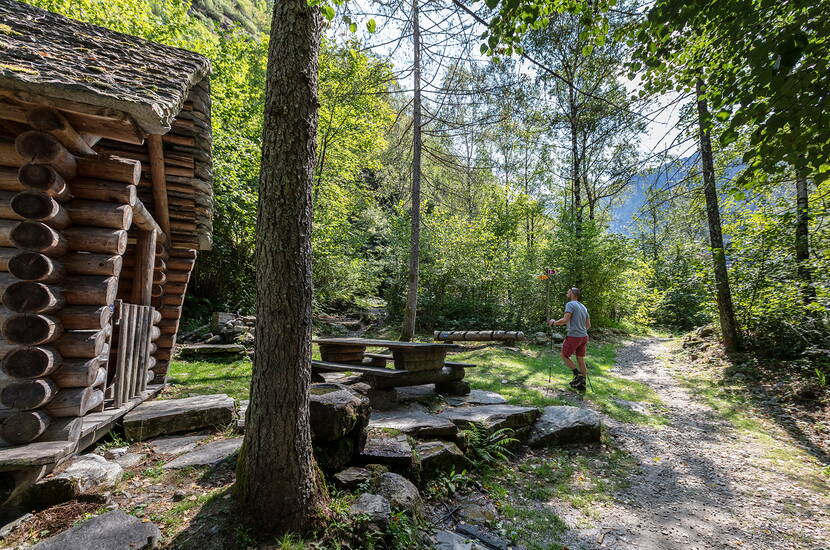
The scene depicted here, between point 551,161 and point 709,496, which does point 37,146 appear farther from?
point 551,161

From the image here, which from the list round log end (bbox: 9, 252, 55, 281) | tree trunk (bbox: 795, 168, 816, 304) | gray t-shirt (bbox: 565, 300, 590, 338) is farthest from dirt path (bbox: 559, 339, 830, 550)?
round log end (bbox: 9, 252, 55, 281)

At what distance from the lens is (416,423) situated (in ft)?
15.0

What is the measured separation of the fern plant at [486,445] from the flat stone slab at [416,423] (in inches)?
10.7

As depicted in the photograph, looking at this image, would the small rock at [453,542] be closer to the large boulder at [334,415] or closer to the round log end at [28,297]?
the large boulder at [334,415]

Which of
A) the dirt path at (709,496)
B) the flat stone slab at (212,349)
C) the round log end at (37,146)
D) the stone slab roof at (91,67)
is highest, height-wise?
the stone slab roof at (91,67)

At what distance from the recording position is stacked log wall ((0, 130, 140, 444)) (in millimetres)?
2932

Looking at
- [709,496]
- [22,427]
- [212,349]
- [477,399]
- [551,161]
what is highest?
[551,161]

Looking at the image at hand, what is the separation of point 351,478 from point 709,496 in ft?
13.4

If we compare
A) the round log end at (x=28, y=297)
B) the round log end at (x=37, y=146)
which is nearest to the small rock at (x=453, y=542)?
the round log end at (x=28, y=297)

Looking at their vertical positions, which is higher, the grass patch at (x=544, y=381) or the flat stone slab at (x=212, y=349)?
the flat stone slab at (x=212, y=349)

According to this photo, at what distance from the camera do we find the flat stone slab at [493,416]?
16.4ft

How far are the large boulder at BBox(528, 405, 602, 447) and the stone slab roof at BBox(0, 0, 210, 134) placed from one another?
5.67 metres

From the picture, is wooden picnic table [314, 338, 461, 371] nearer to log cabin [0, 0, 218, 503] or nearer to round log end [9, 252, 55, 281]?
log cabin [0, 0, 218, 503]

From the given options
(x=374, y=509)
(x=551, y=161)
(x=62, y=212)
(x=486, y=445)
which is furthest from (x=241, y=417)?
(x=551, y=161)
